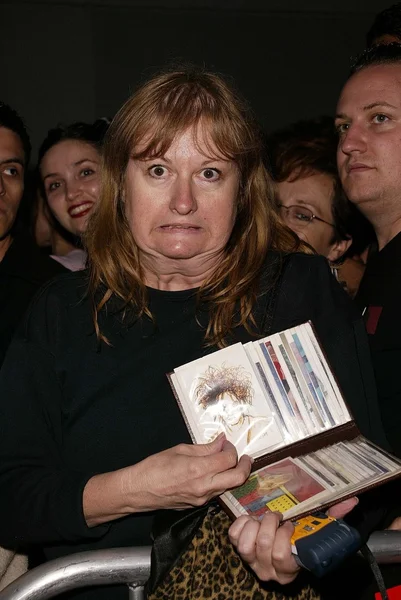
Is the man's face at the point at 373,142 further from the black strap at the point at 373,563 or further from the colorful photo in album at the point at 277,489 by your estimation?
the black strap at the point at 373,563

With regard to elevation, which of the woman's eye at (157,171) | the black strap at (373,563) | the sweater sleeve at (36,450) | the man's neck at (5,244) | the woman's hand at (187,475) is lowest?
the black strap at (373,563)

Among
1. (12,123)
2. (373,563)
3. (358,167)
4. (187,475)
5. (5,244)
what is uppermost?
(12,123)

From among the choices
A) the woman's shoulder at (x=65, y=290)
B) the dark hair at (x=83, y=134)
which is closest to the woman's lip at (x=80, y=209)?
the dark hair at (x=83, y=134)

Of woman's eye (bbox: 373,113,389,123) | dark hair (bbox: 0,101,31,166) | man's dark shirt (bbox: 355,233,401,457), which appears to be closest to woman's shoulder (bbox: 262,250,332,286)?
man's dark shirt (bbox: 355,233,401,457)

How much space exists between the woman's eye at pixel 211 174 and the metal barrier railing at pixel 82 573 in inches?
35.0

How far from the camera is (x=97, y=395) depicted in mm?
1801

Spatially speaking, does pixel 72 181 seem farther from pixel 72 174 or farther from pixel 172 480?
pixel 172 480

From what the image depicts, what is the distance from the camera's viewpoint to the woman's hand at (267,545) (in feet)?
4.74

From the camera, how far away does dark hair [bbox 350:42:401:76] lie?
2609 mm

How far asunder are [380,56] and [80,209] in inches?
65.2

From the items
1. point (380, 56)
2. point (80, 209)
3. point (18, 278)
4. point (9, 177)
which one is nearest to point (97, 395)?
point (18, 278)

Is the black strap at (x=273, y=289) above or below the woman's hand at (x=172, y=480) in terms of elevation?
above

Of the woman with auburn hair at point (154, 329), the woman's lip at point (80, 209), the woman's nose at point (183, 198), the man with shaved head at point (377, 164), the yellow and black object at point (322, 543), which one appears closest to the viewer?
the yellow and black object at point (322, 543)

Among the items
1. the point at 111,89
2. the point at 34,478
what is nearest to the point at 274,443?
the point at 34,478
